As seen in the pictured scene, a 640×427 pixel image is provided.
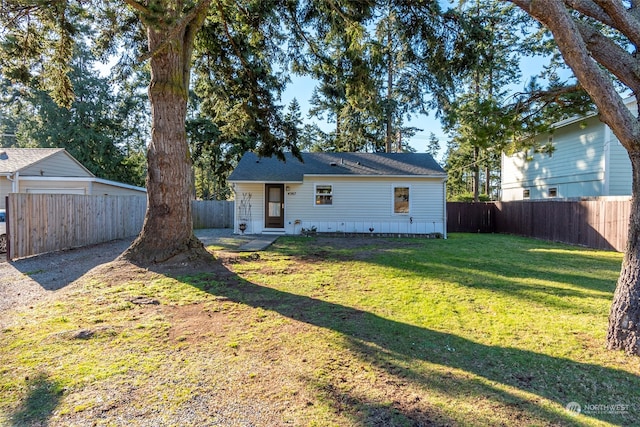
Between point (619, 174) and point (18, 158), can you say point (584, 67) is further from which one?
point (18, 158)

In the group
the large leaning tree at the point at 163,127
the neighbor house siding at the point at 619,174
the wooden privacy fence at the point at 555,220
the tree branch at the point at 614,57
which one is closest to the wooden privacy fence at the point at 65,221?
the large leaning tree at the point at 163,127

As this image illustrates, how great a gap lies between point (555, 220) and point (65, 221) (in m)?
16.2

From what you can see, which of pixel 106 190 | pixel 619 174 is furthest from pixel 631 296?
pixel 106 190

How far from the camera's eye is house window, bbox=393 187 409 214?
14.1m

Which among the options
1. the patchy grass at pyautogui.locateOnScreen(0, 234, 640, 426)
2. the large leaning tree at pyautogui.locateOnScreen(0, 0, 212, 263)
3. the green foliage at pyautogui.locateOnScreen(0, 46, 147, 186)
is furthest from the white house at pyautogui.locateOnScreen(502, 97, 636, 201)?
the green foliage at pyautogui.locateOnScreen(0, 46, 147, 186)

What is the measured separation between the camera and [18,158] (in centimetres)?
1409

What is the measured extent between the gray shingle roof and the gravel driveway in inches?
244

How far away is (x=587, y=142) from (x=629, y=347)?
43.0ft

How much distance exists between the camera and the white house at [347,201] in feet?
45.6

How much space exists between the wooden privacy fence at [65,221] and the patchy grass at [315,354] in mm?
4163

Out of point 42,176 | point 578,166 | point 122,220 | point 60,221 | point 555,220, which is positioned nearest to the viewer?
point 60,221

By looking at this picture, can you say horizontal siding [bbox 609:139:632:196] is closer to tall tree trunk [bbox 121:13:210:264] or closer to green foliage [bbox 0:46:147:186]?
tall tree trunk [bbox 121:13:210:264]

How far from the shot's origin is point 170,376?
2705mm

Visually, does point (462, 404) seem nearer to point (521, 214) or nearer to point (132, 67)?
point (132, 67)
